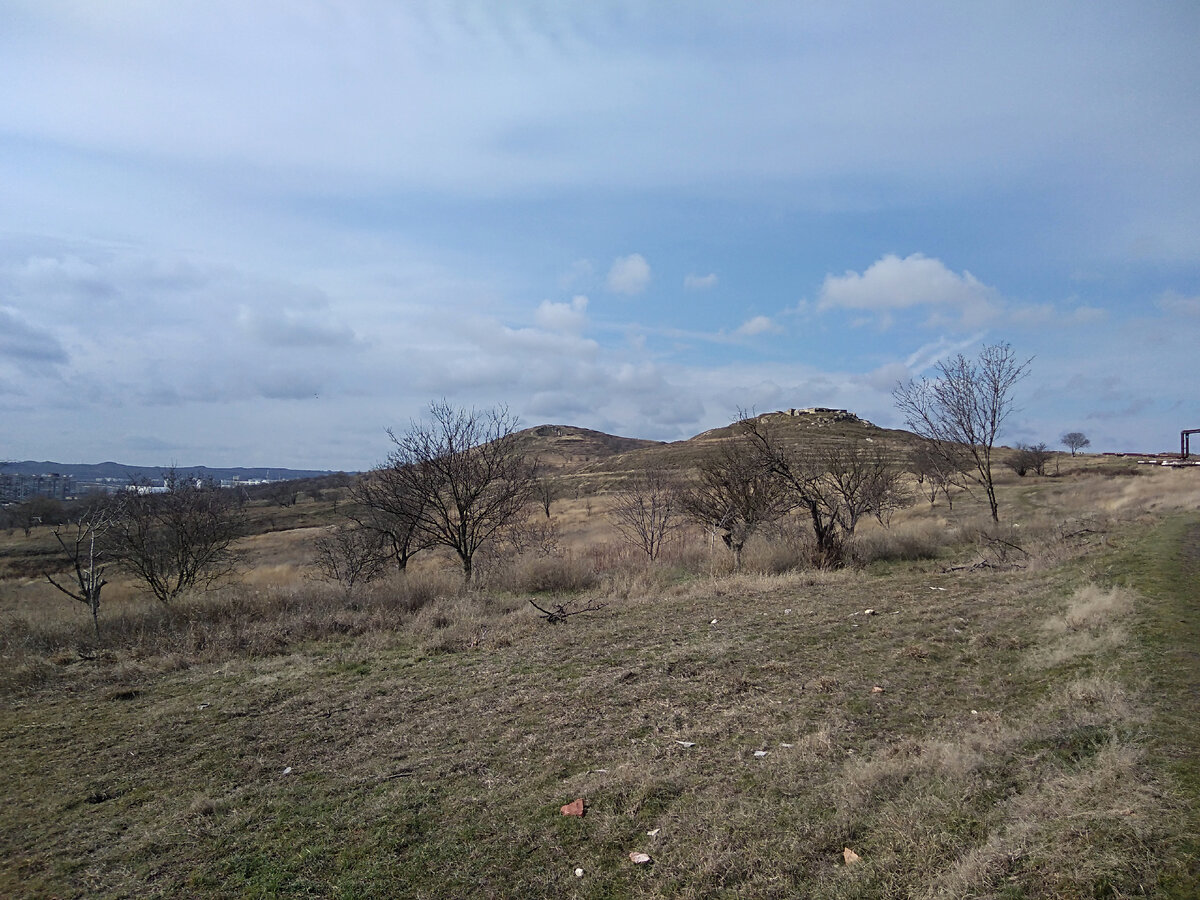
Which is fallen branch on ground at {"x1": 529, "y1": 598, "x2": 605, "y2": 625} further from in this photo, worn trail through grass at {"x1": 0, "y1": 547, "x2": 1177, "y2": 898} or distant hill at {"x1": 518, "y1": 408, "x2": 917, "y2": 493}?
distant hill at {"x1": 518, "y1": 408, "x2": 917, "y2": 493}

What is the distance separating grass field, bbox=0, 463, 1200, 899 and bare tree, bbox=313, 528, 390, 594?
208 inches

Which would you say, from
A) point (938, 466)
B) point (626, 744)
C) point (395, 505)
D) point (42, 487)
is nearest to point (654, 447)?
point (42, 487)

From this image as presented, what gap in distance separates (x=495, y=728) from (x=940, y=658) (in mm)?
5168

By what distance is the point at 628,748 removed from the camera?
5.66 meters

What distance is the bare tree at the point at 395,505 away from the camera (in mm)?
16250

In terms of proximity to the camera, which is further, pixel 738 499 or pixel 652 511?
pixel 652 511

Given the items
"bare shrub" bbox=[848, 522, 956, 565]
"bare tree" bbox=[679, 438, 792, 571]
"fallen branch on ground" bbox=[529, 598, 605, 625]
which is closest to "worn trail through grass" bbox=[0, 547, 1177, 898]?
"fallen branch on ground" bbox=[529, 598, 605, 625]

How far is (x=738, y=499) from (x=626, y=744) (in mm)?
14060

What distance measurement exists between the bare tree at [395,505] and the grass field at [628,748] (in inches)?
183

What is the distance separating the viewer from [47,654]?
1007 cm

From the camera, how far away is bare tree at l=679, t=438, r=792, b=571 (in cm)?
1867

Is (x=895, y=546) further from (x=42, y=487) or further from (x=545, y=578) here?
(x=42, y=487)

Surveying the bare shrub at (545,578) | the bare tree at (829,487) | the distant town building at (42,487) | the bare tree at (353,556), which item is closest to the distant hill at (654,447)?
the bare tree at (829,487)

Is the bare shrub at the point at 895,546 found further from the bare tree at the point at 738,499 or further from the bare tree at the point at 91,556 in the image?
the bare tree at the point at 91,556
